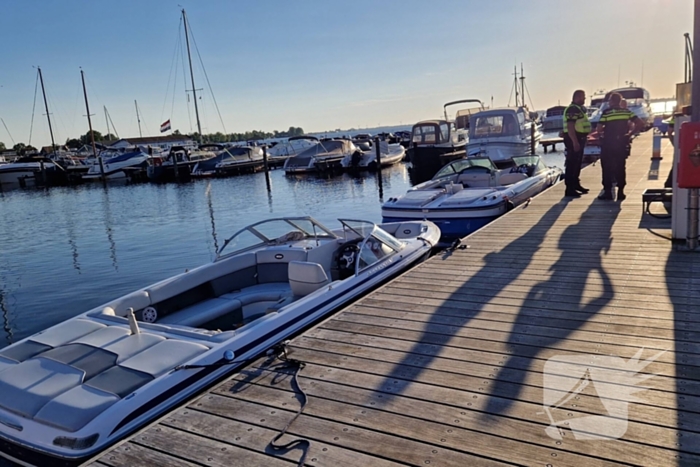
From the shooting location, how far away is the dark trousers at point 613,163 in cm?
874

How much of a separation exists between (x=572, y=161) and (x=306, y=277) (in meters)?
6.00

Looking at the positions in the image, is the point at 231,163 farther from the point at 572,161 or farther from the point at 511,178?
the point at 572,161

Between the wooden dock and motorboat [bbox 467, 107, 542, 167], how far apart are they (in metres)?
16.0

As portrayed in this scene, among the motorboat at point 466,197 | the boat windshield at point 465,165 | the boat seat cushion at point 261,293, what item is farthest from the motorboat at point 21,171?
the boat seat cushion at point 261,293

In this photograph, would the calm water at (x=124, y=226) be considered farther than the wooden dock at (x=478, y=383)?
Yes

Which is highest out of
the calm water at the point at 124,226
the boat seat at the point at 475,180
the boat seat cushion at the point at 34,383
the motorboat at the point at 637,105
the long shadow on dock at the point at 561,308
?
the motorboat at the point at 637,105

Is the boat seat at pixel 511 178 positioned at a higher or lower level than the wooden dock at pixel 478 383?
higher

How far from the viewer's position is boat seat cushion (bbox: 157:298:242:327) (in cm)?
603

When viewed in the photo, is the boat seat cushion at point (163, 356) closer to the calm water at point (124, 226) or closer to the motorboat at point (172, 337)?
the motorboat at point (172, 337)

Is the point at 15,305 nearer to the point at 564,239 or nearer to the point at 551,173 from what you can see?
the point at 564,239

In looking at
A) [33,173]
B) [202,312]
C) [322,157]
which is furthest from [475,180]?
[33,173]

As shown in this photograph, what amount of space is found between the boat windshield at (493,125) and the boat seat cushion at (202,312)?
1751cm

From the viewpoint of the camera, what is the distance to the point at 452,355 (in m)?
3.73

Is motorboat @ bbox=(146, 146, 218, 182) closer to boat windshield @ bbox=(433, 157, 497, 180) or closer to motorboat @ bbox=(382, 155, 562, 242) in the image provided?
boat windshield @ bbox=(433, 157, 497, 180)
